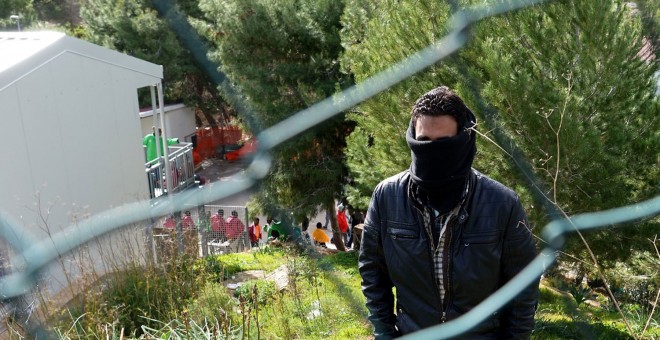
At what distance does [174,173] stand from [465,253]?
14.4 ft

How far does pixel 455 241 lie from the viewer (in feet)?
3.92

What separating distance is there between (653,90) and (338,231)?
4741mm

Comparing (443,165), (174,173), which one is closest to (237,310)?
(174,173)

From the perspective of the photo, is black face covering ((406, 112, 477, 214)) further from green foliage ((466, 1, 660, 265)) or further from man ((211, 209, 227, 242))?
man ((211, 209, 227, 242))

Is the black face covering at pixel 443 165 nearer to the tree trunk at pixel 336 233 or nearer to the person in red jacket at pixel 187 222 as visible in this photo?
the person in red jacket at pixel 187 222

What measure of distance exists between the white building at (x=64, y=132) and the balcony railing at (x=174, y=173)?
101 mm

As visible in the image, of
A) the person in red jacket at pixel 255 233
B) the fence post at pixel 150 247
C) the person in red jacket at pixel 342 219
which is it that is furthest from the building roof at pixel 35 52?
the person in red jacket at pixel 342 219

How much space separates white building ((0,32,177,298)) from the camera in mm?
3324

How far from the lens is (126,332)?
118 inches

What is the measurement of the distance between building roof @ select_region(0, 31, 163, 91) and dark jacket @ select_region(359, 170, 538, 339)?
249 centimetres

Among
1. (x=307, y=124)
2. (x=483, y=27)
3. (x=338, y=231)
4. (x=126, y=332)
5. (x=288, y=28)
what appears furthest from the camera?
(x=338, y=231)

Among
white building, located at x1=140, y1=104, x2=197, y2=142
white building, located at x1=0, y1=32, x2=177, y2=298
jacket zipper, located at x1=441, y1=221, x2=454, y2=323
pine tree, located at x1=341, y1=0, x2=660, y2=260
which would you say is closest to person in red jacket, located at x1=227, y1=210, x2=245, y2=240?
white building, located at x1=0, y1=32, x2=177, y2=298

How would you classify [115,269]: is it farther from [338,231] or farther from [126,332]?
[338,231]

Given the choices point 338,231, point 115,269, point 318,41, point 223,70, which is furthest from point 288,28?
point 115,269
